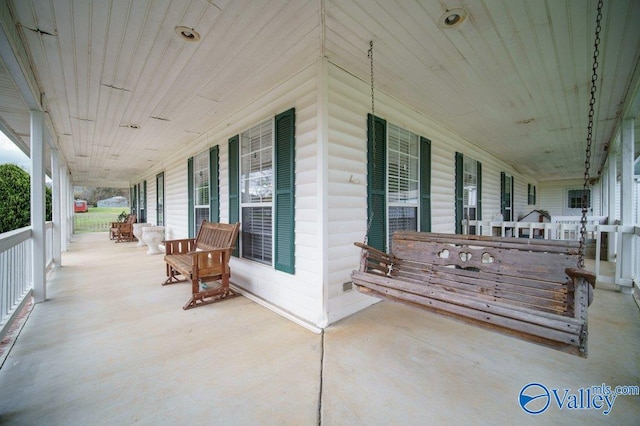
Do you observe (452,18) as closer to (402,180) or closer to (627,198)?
(402,180)

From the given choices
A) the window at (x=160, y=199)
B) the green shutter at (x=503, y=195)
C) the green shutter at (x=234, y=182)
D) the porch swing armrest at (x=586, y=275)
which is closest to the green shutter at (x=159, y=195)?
the window at (x=160, y=199)

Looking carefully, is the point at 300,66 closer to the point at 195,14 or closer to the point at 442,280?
the point at 195,14

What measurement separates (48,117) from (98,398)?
530 centimetres

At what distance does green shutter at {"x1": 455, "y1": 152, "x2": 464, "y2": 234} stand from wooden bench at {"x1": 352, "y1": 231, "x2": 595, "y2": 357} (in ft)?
11.9

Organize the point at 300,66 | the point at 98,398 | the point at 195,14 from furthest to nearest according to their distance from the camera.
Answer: the point at 300,66 → the point at 195,14 → the point at 98,398

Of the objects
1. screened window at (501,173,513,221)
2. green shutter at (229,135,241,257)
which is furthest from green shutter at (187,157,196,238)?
screened window at (501,173,513,221)

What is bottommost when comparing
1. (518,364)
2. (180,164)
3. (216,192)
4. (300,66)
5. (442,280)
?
(518,364)

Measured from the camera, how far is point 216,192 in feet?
16.4

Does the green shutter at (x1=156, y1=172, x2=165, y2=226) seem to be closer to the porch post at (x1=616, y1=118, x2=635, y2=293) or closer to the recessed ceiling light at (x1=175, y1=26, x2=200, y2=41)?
the recessed ceiling light at (x1=175, y1=26, x2=200, y2=41)

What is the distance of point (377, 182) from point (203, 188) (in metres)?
3.98

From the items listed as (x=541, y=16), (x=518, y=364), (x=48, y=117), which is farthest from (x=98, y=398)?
(x=48, y=117)

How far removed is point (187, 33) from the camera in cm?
235

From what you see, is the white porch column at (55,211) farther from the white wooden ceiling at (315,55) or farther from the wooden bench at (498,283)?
the wooden bench at (498,283)

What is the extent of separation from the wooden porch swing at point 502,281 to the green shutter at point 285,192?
111 cm
